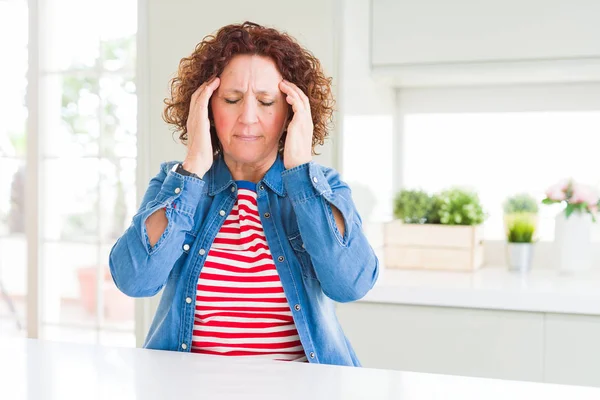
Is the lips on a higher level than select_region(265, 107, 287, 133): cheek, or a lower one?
lower

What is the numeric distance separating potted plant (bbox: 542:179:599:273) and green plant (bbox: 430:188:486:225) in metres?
0.25

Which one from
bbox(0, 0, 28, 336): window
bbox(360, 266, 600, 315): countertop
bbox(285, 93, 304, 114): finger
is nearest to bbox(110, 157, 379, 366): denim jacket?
bbox(285, 93, 304, 114): finger

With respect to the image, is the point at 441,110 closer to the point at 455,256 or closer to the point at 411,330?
the point at 455,256

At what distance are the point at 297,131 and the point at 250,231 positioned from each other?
0.20m

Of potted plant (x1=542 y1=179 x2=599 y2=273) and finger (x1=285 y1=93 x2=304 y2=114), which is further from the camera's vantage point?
potted plant (x1=542 y1=179 x2=599 y2=273)

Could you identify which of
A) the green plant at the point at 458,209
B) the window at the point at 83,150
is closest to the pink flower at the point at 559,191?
the green plant at the point at 458,209

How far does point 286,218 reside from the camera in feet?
4.31

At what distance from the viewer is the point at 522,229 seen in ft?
8.05

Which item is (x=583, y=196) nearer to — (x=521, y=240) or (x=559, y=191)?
(x=559, y=191)

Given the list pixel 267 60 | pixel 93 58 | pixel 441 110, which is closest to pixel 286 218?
pixel 267 60

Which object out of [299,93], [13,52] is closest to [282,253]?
[299,93]

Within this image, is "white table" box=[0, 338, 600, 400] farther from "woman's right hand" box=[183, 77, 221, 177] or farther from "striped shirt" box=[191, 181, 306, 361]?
Result: "woman's right hand" box=[183, 77, 221, 177]

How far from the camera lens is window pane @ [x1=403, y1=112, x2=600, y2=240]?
264 centimetres

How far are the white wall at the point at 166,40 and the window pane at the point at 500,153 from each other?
729 millimetres
